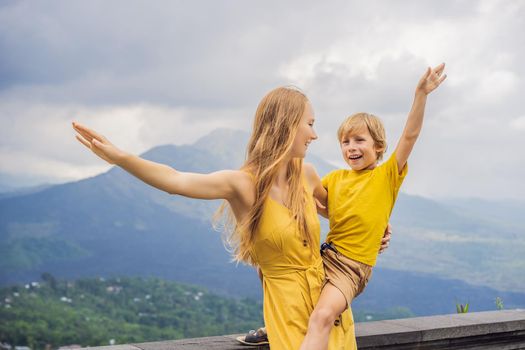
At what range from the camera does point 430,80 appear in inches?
111

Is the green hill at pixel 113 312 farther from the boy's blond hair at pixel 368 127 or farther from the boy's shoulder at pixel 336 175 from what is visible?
the boy's blond hair at pixel 368 127

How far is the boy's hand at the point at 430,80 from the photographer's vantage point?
9.14 feet

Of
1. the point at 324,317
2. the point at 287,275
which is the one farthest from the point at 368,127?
the point at 324,317

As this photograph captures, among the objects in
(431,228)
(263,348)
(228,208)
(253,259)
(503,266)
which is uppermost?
(431,228)

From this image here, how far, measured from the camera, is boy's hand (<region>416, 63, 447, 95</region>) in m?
2.79

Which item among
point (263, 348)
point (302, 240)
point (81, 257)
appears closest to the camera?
point (302, 240)

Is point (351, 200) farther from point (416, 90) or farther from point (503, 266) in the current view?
point (503, 266)

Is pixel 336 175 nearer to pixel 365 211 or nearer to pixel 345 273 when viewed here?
pixel 365 211

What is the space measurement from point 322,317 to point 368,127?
84 centimetres

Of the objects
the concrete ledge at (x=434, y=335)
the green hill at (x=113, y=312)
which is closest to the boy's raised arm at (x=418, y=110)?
the concrete ledge at (x=434, y=335)

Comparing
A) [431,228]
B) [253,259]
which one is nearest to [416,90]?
[253,259]

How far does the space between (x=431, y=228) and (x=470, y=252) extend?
521 centimetres

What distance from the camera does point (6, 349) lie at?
35.9 m

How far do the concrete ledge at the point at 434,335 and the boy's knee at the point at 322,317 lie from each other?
2.21ft
